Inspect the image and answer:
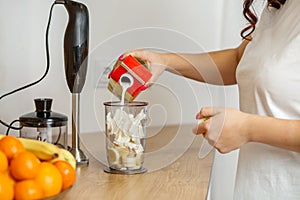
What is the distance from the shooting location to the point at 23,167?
696mm

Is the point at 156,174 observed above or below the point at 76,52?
below

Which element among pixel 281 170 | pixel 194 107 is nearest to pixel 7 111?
pixel 194 107

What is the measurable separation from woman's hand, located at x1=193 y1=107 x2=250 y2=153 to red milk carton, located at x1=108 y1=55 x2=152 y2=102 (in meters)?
0.18

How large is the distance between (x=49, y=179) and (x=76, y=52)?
54 centimetres

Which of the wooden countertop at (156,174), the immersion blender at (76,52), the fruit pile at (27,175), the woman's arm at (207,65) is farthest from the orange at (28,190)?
the woman's arm at (207,65)

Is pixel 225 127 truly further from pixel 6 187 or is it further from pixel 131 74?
pixel 6 187

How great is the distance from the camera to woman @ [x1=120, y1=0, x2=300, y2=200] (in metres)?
0.98

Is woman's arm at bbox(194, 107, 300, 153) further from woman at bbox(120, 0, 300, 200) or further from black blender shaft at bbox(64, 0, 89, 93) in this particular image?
black blender shaft at bbox(64, 0, 89, 93)

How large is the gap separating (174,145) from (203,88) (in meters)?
0.45

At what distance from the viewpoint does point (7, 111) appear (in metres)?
1.50

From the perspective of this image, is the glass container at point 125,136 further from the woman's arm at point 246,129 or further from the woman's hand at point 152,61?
the woman's arm at point 246,129

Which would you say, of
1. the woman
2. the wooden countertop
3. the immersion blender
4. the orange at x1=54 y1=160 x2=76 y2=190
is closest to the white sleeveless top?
the woman

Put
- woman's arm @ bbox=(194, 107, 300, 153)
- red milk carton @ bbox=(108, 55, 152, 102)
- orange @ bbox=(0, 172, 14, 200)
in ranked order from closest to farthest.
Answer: orange @ bbox=(0, 172, 14, 200)
woman's arm @ bbox=(194, 107, 300, 153)
red milk carton @ bbox=(108, 55, 152, 102)

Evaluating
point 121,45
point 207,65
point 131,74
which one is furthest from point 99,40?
point 131,74
